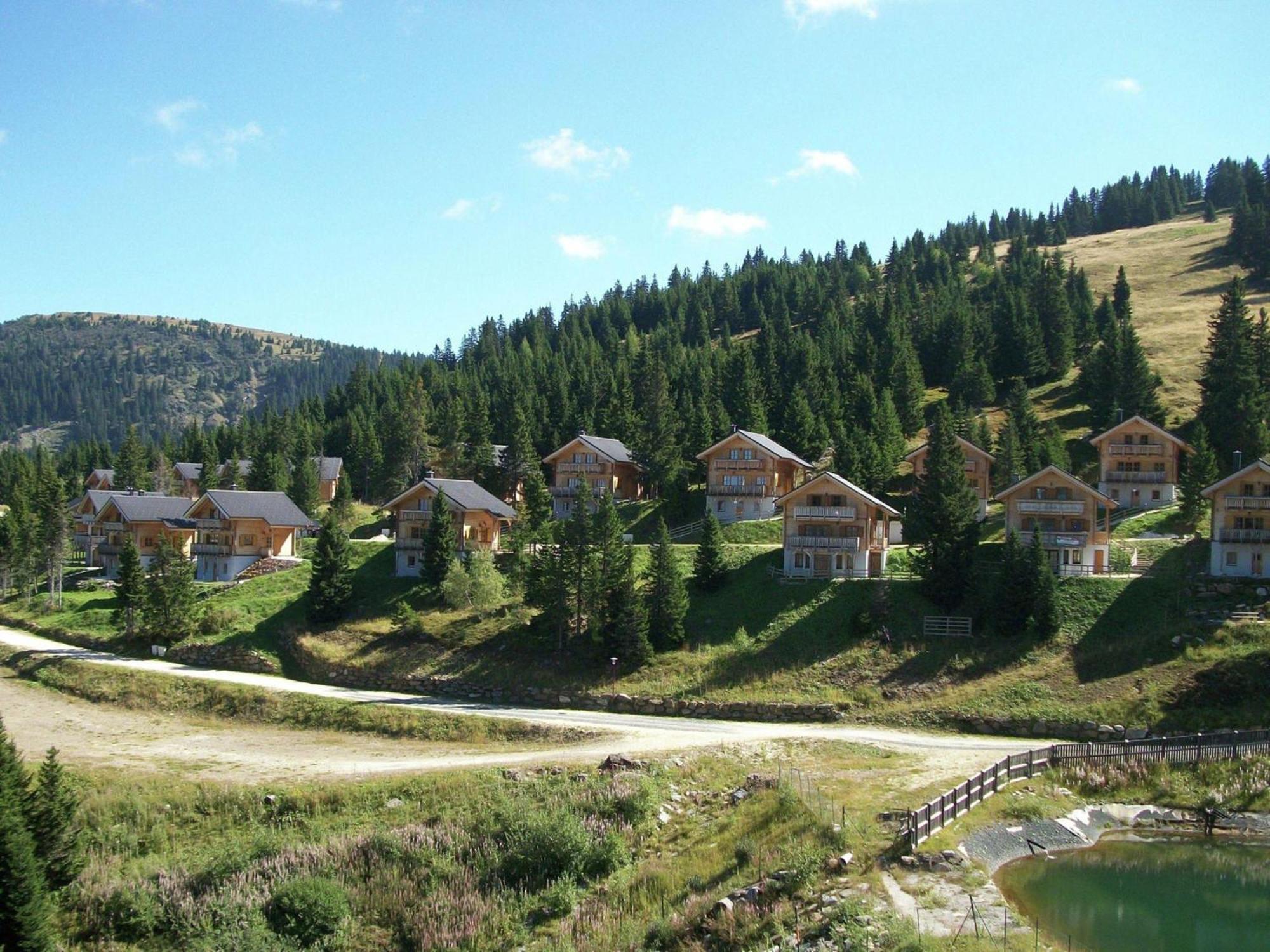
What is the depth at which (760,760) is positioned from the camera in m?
41.2

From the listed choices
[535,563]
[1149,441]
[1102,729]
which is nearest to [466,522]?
[535,563]

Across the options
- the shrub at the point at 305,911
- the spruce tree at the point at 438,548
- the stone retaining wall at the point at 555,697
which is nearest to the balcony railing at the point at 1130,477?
the stone retaining wall at the point at 555,697

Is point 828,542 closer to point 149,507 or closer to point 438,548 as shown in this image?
point 438,548

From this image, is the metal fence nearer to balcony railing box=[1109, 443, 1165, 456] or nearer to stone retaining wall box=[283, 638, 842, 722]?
stone retaining wall box=[283, 638, 842, 722]

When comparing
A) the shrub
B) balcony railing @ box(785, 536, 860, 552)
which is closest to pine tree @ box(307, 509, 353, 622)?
balcony railing @ box(785, 536, 860, 552)

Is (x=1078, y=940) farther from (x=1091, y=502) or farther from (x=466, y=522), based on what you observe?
(x=466, y=522)

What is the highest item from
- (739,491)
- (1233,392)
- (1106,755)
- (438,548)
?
(1233,392)

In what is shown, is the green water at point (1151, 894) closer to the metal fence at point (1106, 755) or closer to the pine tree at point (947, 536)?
the metal fence at point (1106, 755)

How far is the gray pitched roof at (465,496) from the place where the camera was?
73.4 meters

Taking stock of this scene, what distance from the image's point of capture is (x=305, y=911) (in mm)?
30875

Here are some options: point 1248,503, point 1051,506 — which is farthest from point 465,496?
point 1248,503

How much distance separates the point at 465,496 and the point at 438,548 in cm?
943

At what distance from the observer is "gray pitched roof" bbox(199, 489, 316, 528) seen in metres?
80.4

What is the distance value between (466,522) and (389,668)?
60.6 ft
